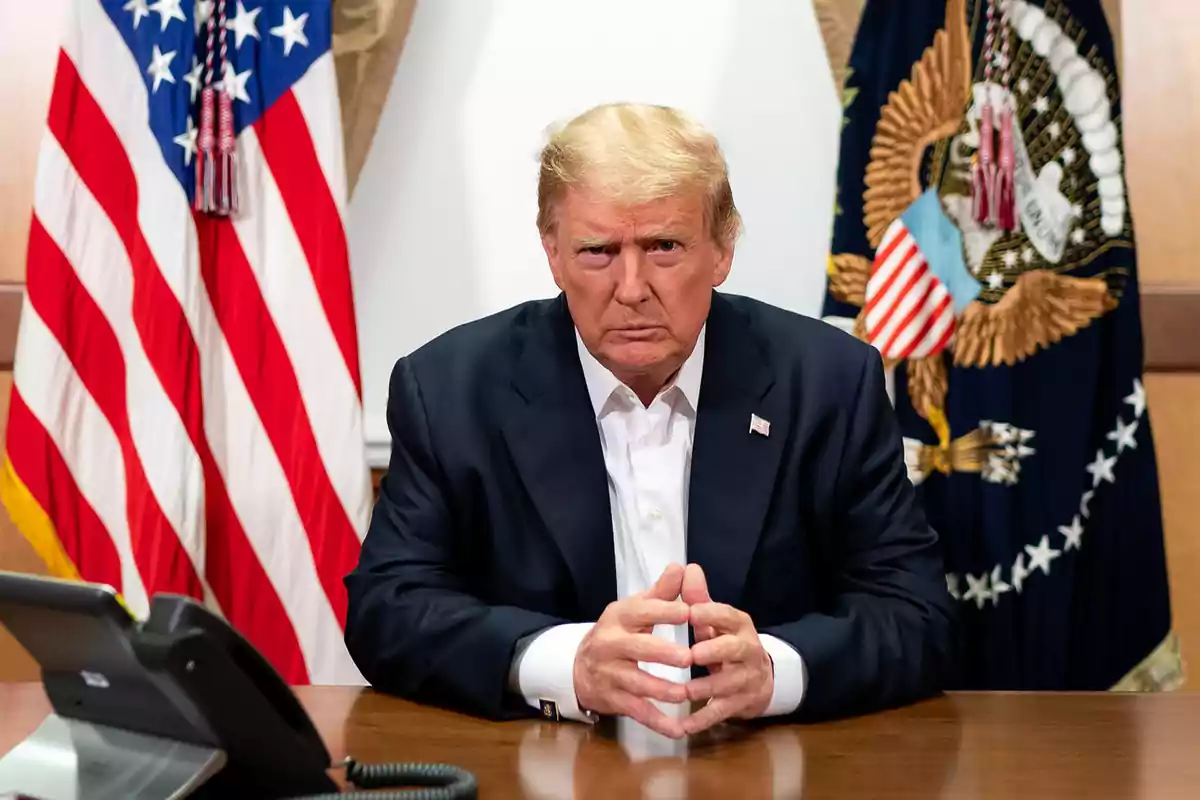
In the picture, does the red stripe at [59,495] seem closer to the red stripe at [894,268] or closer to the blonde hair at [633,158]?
the blonde hair at [633,158]

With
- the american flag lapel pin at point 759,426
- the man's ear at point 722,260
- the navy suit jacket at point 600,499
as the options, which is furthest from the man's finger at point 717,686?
the man's ear at point 722,260

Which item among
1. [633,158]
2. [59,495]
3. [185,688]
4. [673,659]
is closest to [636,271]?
[633,158]

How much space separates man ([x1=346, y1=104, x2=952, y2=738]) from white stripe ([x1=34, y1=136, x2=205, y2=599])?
86 centimetres

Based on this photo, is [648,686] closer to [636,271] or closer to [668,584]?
[668,584]

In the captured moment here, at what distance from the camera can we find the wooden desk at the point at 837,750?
1.29m

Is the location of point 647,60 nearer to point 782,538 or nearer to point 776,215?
point 776,215

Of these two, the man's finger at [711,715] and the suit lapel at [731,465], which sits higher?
the suit lapel at [731,465]

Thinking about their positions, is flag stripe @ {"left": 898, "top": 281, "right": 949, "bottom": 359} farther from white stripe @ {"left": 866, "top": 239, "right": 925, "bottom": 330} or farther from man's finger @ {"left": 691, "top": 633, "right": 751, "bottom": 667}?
man's finger @ {"left": 691, "top": 633, "right": 751, "bottom": 667}

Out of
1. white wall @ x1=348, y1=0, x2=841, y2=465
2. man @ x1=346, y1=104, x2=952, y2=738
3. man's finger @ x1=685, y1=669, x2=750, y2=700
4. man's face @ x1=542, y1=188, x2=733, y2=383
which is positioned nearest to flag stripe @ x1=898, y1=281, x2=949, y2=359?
white wall @ x1=348, y1=0, x2=841, y2=465

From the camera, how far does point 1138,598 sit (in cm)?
275

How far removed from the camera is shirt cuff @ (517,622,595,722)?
5.07 feet

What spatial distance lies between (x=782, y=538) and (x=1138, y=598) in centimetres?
123

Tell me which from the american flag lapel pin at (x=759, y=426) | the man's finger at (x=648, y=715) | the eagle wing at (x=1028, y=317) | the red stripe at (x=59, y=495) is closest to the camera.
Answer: the man's finger at (x=648, y=715)

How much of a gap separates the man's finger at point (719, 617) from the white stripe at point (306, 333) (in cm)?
136
